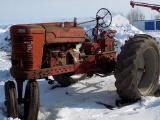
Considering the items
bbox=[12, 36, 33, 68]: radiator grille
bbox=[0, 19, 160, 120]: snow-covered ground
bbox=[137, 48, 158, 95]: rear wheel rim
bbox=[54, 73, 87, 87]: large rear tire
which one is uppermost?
bbox=[12, 36, 33, 68]: radiator grille

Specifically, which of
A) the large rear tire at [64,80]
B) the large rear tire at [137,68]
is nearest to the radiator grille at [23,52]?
the large rear tire at [137,68]

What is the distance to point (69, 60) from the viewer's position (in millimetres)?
6348

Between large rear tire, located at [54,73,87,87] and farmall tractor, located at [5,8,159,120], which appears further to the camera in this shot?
large rear tire, located at [54,73,87,87]

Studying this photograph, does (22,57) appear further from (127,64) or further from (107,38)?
(107,38)

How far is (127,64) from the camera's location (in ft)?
19.6

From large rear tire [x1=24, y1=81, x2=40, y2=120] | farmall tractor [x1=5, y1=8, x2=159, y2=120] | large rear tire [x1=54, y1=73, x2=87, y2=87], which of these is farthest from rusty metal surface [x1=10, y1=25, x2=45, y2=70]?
large rear tire [x1=54, y1=73, x2=87, y2=87]

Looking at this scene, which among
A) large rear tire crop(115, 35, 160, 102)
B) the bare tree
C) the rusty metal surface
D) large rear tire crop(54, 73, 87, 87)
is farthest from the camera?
the bare tree

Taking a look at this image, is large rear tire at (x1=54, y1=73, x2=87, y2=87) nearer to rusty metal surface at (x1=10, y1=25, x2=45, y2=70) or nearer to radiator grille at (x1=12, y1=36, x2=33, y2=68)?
rusty metal surface at (x1=10, y1=25, x2=45, y2=70)

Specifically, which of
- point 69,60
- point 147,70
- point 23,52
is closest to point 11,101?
point 23,52

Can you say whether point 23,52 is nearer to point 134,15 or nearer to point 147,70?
point 147,70

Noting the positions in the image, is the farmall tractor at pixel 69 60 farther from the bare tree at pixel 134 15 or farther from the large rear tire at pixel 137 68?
the bare tree at pixel 134 15

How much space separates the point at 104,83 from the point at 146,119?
9.82ft

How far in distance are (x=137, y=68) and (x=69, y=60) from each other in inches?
54.7

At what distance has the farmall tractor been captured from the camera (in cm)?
534
